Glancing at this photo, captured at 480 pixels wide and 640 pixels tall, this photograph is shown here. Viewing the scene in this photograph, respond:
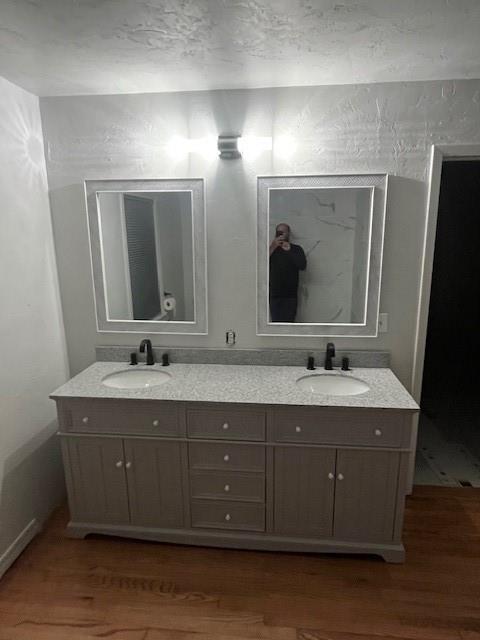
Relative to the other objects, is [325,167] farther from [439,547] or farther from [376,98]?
[439,547]

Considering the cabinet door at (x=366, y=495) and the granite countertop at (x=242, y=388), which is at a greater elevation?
the granite countertop at (x=242, y=388)

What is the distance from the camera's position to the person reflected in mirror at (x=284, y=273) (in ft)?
7.00

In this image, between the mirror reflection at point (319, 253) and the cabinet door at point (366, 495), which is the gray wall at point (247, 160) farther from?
the cabinet door at point (366, 495)

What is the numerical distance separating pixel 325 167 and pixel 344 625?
6.89ft

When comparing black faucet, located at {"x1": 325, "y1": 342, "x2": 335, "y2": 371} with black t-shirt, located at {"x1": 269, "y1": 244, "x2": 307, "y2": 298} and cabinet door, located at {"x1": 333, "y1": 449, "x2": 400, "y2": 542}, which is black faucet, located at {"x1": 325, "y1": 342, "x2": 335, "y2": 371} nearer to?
black t-shirt, located at {"x1": 269, "y1": 244, "x2": 307, "y2": 298}

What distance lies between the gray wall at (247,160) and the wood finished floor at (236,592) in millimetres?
980

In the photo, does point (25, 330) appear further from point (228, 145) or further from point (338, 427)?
point (338, 427)

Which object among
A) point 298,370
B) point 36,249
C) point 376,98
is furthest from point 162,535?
point 376,98

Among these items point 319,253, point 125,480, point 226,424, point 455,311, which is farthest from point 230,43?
point 455,311

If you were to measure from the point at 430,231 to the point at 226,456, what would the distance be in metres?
1.57

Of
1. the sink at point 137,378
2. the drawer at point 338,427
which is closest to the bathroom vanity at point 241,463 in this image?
the drawer at point 338,427

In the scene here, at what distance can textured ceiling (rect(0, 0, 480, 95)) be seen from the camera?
1.26 meters

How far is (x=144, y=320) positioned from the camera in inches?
91.2

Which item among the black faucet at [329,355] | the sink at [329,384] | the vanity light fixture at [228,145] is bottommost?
the sink at [329,384]
